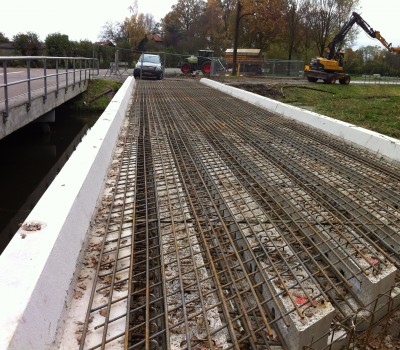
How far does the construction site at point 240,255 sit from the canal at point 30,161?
→ 3008mm

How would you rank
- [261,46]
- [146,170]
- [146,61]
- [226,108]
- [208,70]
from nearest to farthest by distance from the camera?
[146,170] → [226,108] → [146,61] → [208,70] → [261,46]

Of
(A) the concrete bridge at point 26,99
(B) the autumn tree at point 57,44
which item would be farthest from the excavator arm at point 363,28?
(B) the autumn tree at point 57,44

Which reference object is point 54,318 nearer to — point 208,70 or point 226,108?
point 226,108

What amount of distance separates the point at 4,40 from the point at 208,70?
68.3 ft

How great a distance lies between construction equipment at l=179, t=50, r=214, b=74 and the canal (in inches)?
558

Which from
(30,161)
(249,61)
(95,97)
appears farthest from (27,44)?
(30,161)

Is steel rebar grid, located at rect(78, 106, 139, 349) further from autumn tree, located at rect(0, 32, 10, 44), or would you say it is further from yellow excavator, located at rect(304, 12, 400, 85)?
autumn tree, located at rect(0, 32, 10, 44)

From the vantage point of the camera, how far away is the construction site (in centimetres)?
268

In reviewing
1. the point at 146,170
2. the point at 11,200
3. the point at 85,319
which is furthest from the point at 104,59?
the point at 85,319

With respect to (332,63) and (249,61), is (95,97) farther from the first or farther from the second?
(249,61)

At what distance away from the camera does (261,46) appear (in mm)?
47438

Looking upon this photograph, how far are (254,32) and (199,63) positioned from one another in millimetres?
18158

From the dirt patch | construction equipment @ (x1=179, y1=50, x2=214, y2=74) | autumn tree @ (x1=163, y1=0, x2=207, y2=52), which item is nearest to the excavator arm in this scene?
the dirt patch

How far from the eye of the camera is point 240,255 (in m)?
3.71
